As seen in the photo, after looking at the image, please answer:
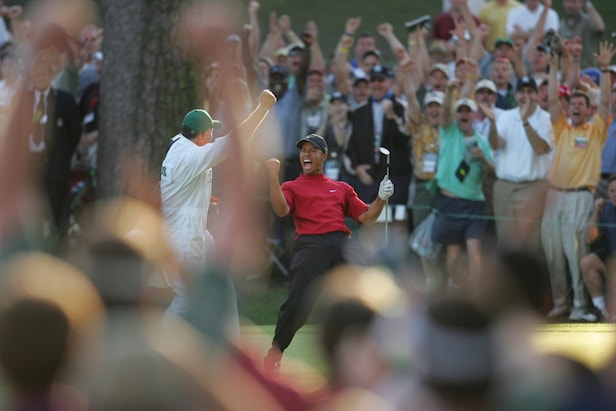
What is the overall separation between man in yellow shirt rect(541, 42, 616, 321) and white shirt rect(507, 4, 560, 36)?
208 cm

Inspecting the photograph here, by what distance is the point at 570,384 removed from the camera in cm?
302

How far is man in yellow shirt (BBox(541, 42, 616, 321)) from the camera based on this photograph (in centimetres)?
1266

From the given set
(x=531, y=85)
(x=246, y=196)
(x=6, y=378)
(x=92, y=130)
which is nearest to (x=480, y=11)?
(x=531, y=85)

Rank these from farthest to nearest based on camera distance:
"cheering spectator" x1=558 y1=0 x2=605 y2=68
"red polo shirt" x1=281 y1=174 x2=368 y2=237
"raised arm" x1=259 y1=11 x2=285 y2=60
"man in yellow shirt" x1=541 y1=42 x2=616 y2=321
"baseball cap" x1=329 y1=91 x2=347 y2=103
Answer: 1. "raised arm" x1=259 y1=11 x2=285 y2=60
2. "cheering spectator" x1=558 y1=0 x2=605 y2=68
3. "baseball cap" x1=329 y1=91 x2=347 y2=103
4. "man in yellow shirt" x1=541 y1=42 x2=616 y2=321
5. "red polo shirt" x1=281 y1=174 x2=368 y2=237

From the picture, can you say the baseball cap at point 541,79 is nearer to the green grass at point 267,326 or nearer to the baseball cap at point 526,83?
the baseball cap at point 526,83

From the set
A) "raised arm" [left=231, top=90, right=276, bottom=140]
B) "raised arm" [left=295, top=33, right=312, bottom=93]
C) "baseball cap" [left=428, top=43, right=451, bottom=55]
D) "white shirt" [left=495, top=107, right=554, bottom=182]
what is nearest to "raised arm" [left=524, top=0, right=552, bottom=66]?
"baseball cap" [left=428, top=43, right=451, bottom=55]

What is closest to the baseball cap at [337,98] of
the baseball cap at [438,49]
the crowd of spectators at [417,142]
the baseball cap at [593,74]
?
the crowd of spectators at [417,142]

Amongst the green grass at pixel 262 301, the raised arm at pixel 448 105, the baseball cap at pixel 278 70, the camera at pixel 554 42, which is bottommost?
the green grass at pixel 262 301

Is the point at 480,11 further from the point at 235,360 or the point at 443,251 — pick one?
the point at 235,360

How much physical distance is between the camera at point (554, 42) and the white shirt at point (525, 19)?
150 centimetres

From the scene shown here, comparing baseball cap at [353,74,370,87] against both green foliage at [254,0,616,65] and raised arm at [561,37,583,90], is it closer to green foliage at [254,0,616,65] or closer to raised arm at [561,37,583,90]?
raised arm at [561,37,583,90]

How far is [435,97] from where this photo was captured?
1352 centimetres

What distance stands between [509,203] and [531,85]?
3.90 ft

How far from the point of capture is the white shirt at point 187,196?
9.46m
